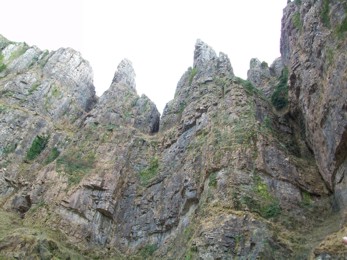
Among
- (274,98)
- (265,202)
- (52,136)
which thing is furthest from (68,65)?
(265,202)

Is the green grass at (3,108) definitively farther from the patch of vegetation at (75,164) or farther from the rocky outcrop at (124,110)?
the patch of vegetation at (75,164)

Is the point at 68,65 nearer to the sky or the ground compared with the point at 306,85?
nearer to the sky

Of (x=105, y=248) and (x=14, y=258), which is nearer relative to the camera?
(x=14, y=258)

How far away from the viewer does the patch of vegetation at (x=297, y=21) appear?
3473 cm

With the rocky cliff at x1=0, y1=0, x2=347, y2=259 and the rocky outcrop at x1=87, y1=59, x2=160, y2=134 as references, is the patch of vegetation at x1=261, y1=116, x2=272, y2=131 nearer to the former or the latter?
the rocky cliff at x1=0, y1=0, x2=347, y2=259

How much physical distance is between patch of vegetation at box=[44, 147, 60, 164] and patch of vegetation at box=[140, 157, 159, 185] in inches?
420

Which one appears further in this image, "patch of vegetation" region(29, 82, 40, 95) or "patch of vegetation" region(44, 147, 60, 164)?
"patch of vegetation" region(29, 82, 40, 95)

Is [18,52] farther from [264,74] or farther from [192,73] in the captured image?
[264,74]

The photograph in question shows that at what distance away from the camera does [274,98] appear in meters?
41.0

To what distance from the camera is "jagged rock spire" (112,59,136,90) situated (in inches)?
2349

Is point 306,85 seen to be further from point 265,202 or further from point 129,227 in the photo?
point 129,227

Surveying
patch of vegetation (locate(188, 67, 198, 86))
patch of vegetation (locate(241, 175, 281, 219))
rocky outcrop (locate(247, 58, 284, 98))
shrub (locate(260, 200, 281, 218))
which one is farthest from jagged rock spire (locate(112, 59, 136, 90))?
shrub (locate(260, 200, 281, 218))

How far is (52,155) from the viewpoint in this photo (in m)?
43.9

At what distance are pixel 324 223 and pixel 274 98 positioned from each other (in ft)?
59.8
